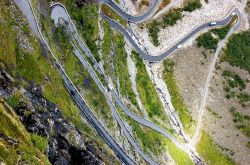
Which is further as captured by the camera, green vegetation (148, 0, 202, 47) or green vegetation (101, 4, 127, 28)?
green vegetation (148, 0, 202, 47)

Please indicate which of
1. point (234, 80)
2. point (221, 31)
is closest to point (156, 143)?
point (234, 80)

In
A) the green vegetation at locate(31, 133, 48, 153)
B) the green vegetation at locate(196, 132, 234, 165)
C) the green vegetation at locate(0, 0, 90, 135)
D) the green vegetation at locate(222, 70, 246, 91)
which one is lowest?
the green vegetation at locate(196, 132, 234, 165)

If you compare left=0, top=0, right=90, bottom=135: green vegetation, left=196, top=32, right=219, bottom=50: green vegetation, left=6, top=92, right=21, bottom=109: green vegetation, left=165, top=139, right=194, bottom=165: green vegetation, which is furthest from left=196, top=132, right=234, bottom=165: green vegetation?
left=6, top=92, right=21, bottom=109: green vegetation

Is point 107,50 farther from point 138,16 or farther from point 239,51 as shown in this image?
point 239,51

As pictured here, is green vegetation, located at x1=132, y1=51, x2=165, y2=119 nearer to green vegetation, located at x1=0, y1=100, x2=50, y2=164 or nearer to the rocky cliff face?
the rocky cliff face

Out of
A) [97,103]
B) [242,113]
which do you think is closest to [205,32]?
[242,113]

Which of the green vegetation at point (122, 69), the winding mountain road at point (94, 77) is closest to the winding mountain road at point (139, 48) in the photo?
the green vegetation at point (122, 69)

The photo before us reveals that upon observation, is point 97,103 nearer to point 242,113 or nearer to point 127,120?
point 127,120
